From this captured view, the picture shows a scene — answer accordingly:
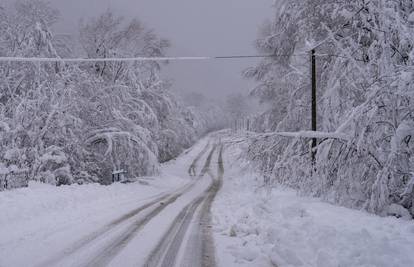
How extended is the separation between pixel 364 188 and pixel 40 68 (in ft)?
55.2

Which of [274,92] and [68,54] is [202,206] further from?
[68,54]

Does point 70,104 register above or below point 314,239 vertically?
above

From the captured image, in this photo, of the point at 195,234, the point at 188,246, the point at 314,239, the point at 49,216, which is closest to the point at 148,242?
the point at 188,246

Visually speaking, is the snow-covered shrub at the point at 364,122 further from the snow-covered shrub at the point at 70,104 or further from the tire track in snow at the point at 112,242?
the snow-covered shrub at the point at 70,104

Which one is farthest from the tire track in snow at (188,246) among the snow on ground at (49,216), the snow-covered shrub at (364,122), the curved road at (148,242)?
the snow-covered shrub at (364,122)

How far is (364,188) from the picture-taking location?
1156 cm

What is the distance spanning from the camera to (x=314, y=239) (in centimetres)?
753

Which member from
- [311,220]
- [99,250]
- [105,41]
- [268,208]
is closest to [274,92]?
[105,41]

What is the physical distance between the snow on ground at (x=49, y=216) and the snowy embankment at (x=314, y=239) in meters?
3.19

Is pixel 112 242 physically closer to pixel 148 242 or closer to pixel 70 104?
pixel 148 242

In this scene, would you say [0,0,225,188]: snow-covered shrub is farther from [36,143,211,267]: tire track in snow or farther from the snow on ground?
[36,143,211,267]: tire track in snow

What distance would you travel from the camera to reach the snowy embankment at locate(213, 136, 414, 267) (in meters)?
6.36

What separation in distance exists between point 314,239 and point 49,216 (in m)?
7.12

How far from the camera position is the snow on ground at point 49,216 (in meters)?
7.71
